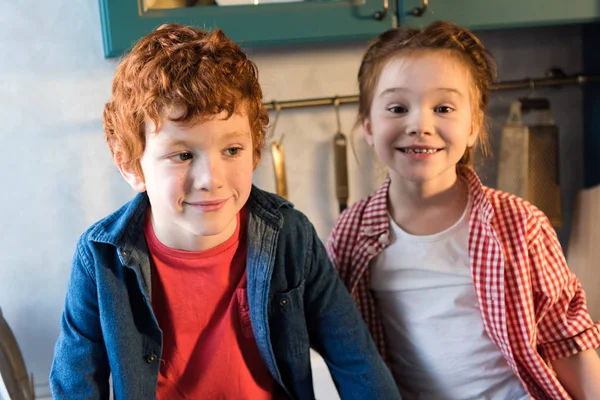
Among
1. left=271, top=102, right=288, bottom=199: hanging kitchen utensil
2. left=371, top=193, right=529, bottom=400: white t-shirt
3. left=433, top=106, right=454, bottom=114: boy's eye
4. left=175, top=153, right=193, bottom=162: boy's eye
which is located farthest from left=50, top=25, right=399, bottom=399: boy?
left=271, top=102, right=288, bottom=199: hanging kitchen utensil

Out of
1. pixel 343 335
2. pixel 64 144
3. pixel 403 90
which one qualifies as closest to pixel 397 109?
pixel 403 90

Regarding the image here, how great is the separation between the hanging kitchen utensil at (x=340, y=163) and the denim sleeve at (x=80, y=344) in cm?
70

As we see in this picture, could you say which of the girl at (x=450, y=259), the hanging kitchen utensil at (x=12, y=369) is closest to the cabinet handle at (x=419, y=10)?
the girl at (x=450, y=259)

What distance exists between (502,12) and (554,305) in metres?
0.57

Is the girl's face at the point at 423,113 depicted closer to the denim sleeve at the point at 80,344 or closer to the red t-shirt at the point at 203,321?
the red t-shirt at the point at 203,321

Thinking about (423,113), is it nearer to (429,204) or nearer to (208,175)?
(429,204)

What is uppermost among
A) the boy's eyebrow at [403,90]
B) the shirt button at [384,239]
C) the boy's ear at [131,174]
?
the boy's eyebrow at [403,90]

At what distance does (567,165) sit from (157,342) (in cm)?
118

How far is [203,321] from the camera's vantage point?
1.00m

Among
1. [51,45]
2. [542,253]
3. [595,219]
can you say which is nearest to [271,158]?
[51,45]

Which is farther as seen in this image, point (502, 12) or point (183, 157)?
point (502, 12)

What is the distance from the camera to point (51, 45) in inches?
54.9

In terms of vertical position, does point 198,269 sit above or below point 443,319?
above

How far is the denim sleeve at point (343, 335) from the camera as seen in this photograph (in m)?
1.04
